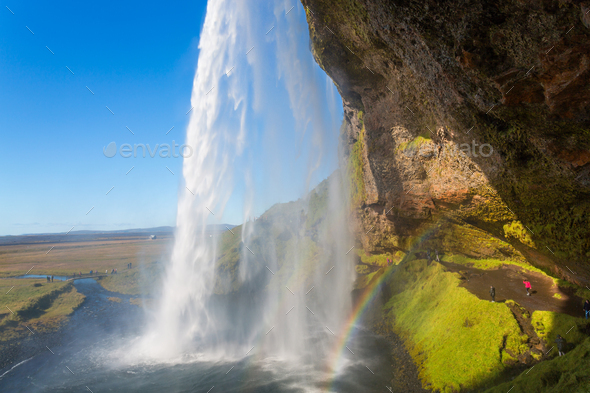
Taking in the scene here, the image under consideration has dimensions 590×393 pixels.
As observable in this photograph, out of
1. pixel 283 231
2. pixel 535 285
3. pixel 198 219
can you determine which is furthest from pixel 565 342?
pixel 283 231

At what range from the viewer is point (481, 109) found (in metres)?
8.41

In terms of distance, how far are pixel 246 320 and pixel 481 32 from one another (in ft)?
90.8

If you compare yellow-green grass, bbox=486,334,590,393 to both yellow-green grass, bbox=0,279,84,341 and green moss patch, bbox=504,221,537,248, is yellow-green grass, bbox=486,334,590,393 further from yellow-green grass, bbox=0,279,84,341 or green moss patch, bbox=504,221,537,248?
yellow-green grass, bbox=0,279,84,341

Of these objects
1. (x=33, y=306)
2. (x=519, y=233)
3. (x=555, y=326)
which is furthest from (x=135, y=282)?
(x=555, y=326)

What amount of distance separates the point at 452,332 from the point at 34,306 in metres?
45.0

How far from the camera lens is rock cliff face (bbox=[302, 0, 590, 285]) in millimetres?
6062

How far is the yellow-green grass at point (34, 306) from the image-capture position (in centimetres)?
2758

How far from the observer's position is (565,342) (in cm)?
1124

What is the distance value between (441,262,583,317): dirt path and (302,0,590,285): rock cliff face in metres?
1.02

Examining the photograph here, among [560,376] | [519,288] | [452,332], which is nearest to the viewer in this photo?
[560,376]

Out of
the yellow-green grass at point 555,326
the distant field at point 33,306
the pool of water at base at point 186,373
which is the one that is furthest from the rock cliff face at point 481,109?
the distant field at point 33,306

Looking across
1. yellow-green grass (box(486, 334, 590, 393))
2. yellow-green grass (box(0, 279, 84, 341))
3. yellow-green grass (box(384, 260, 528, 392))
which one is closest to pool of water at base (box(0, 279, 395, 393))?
yellow-green grass (box(384, 260, 528, 392))

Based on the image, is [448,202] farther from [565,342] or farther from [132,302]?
[132,302]

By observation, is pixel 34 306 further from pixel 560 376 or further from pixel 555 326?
pixel 555 326
